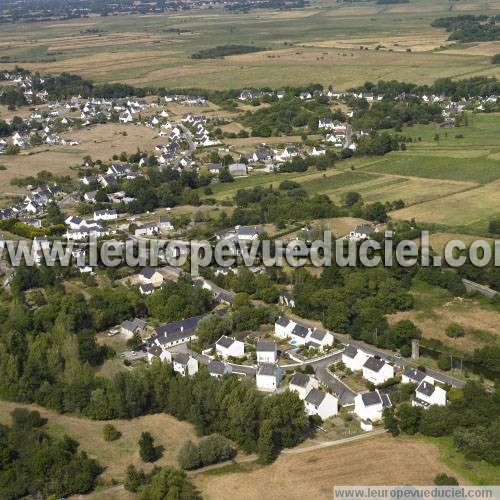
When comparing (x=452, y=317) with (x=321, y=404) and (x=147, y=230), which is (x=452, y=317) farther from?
(x=147, y=230)

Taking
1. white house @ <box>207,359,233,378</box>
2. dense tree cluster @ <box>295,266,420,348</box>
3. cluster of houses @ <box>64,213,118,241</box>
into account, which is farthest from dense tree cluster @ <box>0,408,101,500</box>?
cluster of houses @ <box>64,213,118,241</box>

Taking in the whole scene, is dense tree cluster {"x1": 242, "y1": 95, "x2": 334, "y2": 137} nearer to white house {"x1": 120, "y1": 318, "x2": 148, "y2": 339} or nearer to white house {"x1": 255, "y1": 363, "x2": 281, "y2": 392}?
white house {"x1": 120, "y1": 318, "x2": 148, "y2": 339}

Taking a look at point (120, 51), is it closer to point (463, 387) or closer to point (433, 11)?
point (433, 11)

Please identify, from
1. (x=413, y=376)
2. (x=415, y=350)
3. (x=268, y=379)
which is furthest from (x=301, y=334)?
(x=413, y=376)

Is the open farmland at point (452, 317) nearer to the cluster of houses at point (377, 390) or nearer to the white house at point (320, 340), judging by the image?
the white house at point (320, 340)

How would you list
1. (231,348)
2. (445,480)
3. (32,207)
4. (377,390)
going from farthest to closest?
(32,207), (231,348), (377,390), (445,480)

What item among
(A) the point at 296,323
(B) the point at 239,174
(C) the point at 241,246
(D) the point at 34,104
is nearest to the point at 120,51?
(D) the point at 34,104
